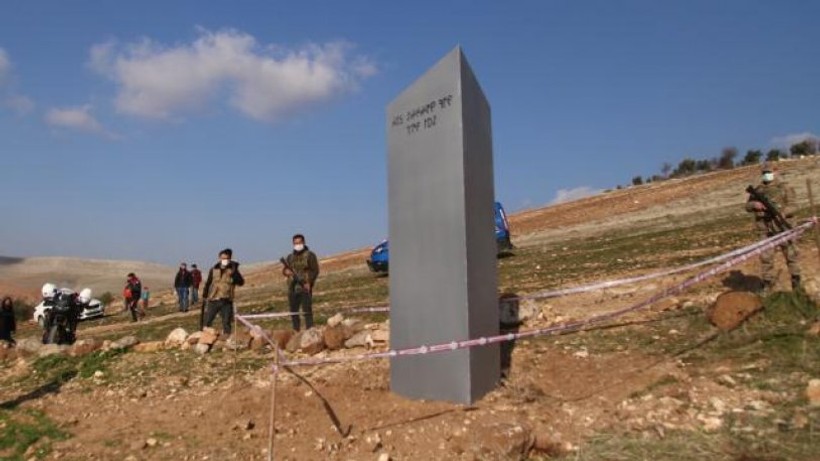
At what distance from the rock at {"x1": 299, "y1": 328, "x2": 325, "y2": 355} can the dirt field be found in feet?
1.55

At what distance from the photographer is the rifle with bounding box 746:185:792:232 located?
335 inches

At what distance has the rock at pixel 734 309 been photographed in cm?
726

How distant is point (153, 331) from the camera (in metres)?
15.4

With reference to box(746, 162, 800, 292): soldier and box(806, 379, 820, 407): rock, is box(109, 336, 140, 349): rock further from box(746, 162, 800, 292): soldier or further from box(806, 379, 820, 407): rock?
box(746, 162, 800, 292): soldier

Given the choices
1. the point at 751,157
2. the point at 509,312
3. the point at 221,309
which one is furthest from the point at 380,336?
the point at 751,157

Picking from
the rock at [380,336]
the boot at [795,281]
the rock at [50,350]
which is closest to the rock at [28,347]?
the rock at [50,350]

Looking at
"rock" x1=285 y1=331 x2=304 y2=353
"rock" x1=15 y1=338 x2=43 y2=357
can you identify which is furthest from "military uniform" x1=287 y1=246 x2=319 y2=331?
"rock" x1=15 y1=338 x2=43 y2=357

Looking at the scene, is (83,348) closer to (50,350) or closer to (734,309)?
(50,350)

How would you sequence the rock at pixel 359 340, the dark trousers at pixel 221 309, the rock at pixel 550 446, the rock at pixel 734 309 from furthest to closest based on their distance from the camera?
1. the dark trousers at pixel 221 309
2. the rock at pixel 359 340
3. the rock at pixel 734 309
4. the rock at pixel 550 446

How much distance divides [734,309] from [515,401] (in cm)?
311

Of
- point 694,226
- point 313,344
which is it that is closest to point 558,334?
point 313,344

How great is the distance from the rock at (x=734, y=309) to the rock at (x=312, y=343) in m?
5.03

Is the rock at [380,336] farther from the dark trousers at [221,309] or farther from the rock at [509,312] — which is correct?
the dark trousers at [221,309]

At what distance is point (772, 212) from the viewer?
8.69 meters
